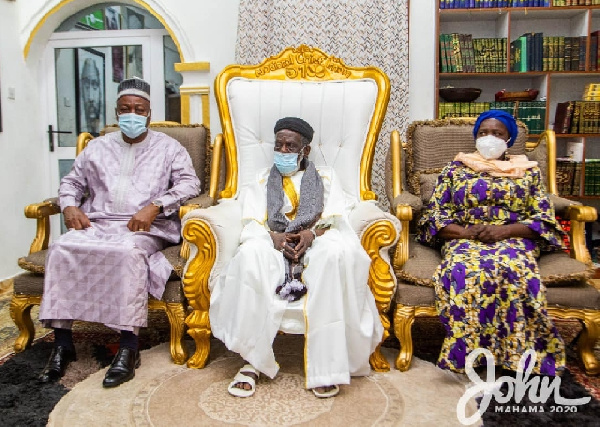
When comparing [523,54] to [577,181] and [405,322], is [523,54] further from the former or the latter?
[405,322]

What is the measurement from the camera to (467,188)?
86.5 inches

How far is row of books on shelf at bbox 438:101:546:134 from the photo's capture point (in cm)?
358

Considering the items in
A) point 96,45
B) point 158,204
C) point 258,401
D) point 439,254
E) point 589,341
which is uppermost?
point 96,45

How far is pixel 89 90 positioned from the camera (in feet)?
13.7

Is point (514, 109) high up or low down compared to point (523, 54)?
down

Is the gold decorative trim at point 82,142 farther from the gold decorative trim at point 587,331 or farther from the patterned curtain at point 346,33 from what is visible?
the gold decorative trim at point 587,331

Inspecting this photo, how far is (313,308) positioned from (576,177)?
2650 mm

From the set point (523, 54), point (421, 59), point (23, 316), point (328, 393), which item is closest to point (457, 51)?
point (421, 59)

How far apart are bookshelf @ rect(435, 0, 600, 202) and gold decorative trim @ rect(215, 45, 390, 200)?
1.21 metres

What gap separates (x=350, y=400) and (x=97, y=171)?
1531mm

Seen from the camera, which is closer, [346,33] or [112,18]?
[346,33]

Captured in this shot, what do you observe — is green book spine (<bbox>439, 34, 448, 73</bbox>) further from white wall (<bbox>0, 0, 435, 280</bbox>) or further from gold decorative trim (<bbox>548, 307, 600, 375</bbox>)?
gold decorative trim (<bbox>548, 307, 600, 375</bbox>)

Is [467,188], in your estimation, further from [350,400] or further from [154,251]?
[154,251]

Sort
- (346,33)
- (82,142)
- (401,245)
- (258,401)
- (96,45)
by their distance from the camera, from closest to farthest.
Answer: (258,401) < (401,245) < (82,142) < (346,33) < (96,45)
